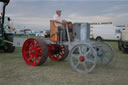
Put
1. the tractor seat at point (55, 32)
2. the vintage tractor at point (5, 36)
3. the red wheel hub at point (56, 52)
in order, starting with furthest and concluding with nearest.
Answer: the vintage tractor at point (5, 36)
the red wheel hub at point (56, 52)
the tractor seat at point (55, 32)

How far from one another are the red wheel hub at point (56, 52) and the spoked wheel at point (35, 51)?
0.79 m

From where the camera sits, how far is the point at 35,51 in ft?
17.5

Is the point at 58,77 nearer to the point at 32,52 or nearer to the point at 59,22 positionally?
the point at 32,52

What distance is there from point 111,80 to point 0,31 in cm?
631

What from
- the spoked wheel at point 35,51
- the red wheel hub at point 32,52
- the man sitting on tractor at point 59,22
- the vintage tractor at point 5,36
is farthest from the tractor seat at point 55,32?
the vintage tractor at point 5,36

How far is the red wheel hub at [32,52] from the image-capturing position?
5.27 meters

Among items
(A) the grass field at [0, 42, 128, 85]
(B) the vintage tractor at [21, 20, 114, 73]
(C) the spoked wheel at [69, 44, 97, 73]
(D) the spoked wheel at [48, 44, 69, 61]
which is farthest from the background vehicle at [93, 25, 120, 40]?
(C) the spoked wheel at [69, 44, 97, 73]

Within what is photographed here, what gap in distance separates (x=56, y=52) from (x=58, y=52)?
0.09 metres

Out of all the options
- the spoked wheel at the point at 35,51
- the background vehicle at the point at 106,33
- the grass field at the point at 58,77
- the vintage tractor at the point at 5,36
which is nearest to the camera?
the grass field at the point at 58,77

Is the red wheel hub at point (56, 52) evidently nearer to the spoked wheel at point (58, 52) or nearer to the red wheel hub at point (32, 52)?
the spoked wheel at point (58, 52)

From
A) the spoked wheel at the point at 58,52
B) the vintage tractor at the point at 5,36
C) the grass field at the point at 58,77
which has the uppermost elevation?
the vintage tractor at the point at 5,36

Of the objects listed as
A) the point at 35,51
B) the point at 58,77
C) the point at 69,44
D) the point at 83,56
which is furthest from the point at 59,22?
the point at 58,77

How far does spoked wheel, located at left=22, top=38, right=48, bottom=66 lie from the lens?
507 centimetres

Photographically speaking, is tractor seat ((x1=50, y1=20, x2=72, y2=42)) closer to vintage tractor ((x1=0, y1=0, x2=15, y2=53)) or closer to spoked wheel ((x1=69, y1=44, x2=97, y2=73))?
spoked wheel ((x1=69, y1=44, x2=97, y2=73))
